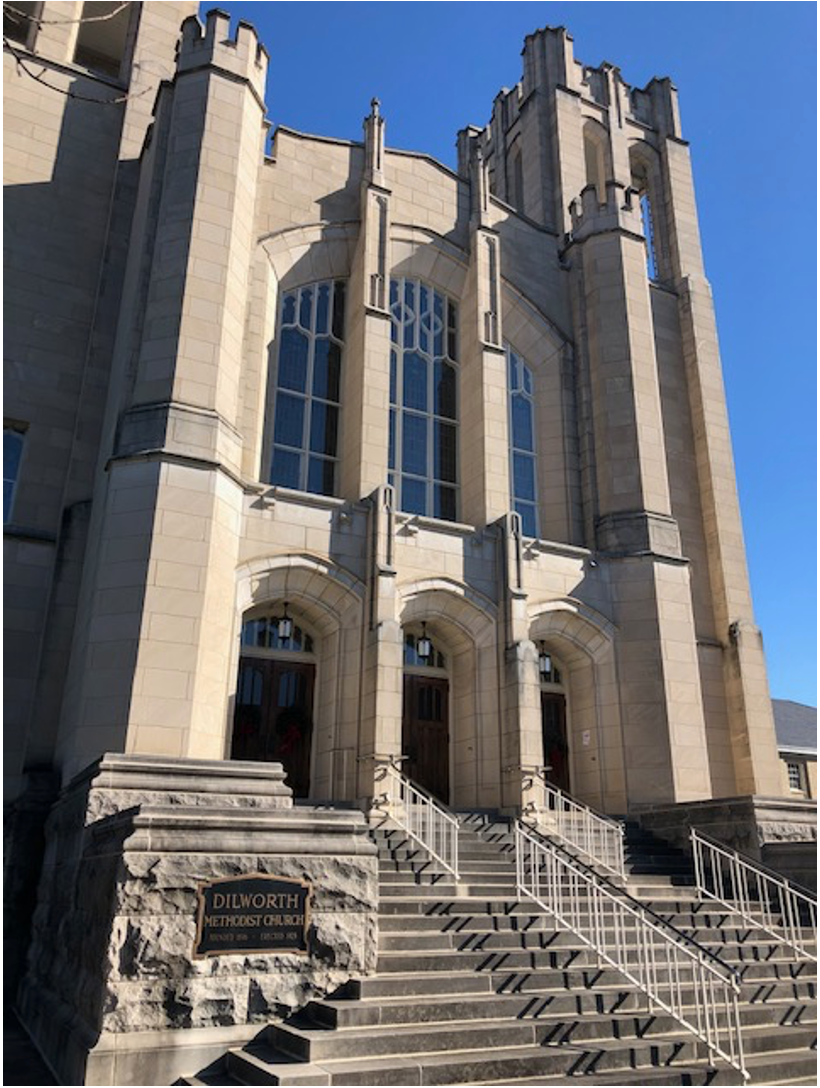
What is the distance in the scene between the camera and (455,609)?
17.0 m

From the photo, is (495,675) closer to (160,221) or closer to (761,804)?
(761,804)

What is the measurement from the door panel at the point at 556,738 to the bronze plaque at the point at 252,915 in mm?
10225

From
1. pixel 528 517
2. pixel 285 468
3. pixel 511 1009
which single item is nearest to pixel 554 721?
pixel 528 517

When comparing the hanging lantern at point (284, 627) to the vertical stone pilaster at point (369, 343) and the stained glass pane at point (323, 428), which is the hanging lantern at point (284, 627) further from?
the stained glass pane at point (323, 428)

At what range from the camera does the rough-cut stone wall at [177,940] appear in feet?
25.1

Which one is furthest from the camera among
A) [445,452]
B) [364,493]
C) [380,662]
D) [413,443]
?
[445,452]

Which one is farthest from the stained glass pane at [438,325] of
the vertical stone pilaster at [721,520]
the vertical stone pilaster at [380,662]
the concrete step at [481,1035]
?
the concrete step at [481,1035]

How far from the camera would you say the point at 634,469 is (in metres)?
19.3

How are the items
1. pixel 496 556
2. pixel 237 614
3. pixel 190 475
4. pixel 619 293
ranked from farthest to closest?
pixel 619 293 < pixel 496 556 < pixel 237 614 < pixel 190 475

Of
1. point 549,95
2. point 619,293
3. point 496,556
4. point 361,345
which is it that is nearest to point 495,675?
point 496,556

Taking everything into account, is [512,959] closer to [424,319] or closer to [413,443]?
[413,443]

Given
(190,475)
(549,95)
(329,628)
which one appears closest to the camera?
(190,475)

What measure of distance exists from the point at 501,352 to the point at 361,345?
341 cm

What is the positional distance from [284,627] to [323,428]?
15.4ft
